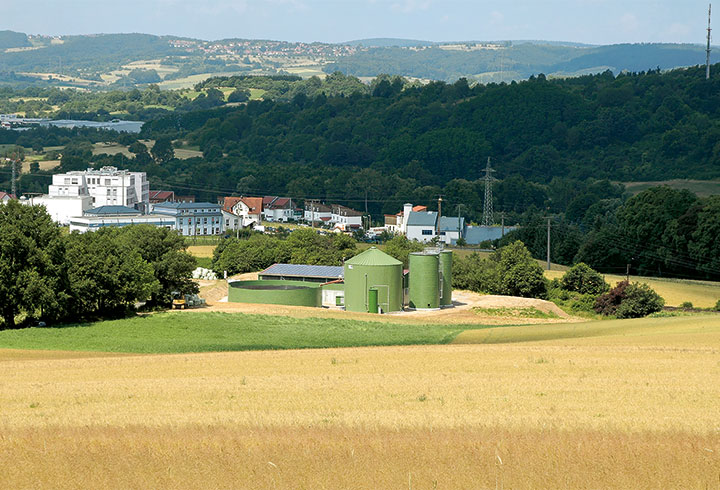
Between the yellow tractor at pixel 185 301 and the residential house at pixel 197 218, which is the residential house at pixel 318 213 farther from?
the yellow tractor at pixel 185 301

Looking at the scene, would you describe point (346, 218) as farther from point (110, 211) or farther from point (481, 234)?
point (110, 211)

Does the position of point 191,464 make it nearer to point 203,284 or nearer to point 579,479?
point 579,479

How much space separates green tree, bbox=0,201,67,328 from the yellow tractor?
11690 mm

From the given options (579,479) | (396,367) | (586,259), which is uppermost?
(579,479)

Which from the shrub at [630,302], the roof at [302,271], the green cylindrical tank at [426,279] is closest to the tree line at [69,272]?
the roof at [302,271]

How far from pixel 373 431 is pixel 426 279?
185 feet

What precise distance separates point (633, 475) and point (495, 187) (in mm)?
169777

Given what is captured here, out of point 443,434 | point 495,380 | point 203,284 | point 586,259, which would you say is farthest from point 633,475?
point 586,259

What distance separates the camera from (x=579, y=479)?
17672 mm

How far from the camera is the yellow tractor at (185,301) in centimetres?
6900

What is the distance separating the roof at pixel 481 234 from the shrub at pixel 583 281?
5062 cm

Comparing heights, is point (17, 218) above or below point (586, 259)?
above

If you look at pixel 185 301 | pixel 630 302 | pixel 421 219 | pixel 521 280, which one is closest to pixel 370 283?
pixel 185 301

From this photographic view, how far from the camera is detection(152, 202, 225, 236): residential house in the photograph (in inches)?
5901
